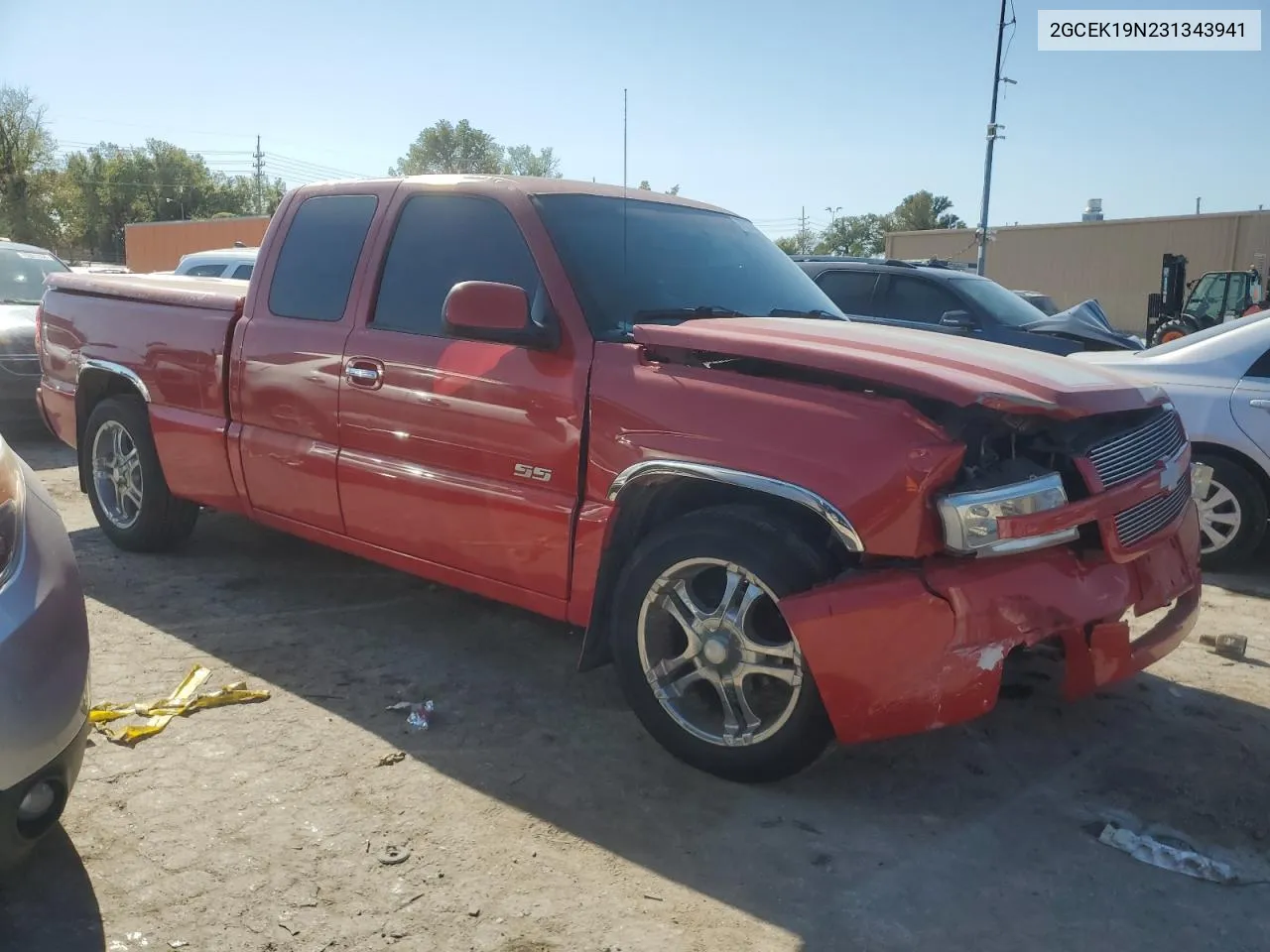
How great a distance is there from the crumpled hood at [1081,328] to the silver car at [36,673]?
8012 millimetres

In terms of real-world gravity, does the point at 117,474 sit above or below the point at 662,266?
below

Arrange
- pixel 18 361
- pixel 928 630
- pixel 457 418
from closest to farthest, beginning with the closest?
1. pixel 928 630
2. pixel 457 418
3. pixel 18 361

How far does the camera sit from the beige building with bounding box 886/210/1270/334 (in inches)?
1364

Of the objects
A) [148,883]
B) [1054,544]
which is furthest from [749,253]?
[148,883]

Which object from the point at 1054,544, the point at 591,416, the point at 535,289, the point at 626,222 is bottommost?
the point at 1054,544

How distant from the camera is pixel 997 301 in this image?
9.36 meters

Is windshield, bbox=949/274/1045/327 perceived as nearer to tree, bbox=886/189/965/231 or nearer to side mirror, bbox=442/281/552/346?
side mirror, bbox=442/281/552/346

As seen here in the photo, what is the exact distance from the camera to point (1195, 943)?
2510mm

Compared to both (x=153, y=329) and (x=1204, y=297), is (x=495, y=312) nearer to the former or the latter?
(x=153, y=329)

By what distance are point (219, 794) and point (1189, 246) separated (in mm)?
39555

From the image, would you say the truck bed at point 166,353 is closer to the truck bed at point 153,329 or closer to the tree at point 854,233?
the truck bed at point 153,329

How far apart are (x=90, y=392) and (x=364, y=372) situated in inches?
95.9

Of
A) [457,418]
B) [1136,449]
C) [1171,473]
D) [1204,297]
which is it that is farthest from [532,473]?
[1204,297]

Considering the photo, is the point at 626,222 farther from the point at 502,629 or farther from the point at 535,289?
the point at 502,629
